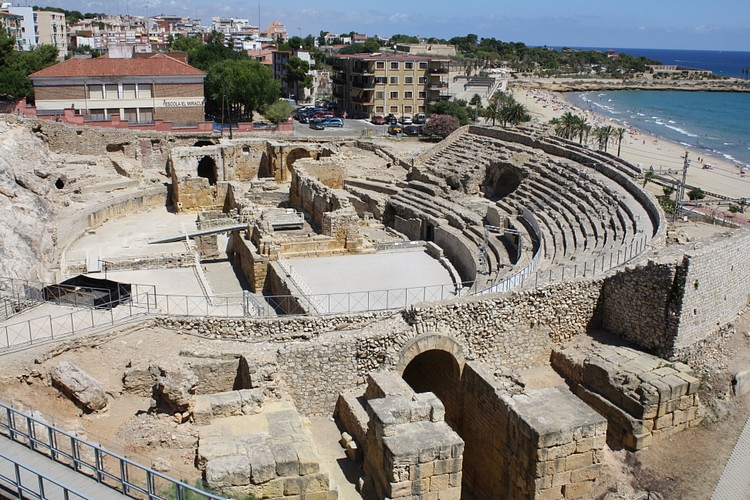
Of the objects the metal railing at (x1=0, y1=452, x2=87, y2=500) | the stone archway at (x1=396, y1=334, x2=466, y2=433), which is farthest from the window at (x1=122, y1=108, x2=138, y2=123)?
the metal railing at (x1=0, y1=452, x2=87, y2=500)

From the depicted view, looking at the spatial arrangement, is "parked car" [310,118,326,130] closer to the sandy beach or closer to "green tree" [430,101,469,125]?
"green tree" [430,101,469,125]

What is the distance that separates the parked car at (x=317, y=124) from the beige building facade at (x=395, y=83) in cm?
964

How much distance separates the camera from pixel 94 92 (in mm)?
47875

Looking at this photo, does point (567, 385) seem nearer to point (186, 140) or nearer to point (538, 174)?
point (538, 174)

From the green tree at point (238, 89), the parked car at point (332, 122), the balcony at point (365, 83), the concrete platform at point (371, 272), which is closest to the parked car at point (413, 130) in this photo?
the parked car at point (332, 122)

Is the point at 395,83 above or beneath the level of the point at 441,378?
above

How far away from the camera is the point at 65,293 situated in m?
18.9

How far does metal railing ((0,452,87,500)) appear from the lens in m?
9.63

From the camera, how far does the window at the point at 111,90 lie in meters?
48.2

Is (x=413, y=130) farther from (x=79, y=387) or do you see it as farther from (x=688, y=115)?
(x=688, y=115)

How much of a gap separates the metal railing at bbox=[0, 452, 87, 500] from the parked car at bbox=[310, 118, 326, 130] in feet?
162

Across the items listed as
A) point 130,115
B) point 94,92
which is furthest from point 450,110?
point 94,92

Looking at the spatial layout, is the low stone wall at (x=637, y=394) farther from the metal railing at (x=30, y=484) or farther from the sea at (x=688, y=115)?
the sea at (x=688, y=115)

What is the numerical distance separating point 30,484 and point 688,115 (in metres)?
103
